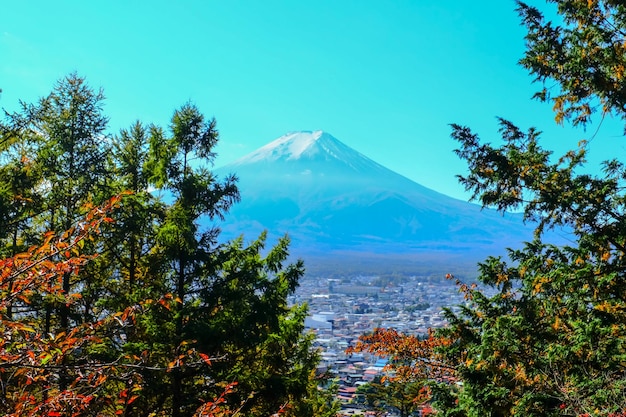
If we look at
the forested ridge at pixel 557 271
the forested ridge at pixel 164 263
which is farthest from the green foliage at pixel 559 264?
the forested ridge at pixel 164 263

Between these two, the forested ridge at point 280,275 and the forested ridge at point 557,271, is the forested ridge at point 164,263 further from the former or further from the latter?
the forested ridge at point 557,271

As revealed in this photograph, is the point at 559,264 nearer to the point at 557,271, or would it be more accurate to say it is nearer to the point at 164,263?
the point at 557,271

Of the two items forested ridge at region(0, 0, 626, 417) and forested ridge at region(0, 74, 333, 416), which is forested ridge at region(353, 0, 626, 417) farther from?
forested ridge at region(0, 74, 333, 416)

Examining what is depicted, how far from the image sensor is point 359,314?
265 feet

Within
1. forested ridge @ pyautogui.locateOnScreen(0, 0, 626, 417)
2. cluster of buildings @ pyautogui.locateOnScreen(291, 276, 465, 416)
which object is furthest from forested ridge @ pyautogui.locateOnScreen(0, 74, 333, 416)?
cluster of buildings @ pyautogui.locateOnScreen(291, 276, 465, 416)

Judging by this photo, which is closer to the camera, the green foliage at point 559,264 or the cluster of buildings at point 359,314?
the green foliage at point 559,264

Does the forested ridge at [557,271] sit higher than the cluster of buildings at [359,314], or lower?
higher

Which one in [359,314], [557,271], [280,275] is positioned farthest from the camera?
[359,314]

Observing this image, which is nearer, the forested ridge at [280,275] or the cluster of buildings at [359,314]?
the forested ridge at [280,275]

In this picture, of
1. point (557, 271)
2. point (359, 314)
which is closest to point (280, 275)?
point (557, 271)

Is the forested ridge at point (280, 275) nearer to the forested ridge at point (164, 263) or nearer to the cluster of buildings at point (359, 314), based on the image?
the forested ridge at point (164, 263)

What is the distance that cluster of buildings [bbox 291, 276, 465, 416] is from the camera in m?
32.2

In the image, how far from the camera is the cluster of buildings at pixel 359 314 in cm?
3216

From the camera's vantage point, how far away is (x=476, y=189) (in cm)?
739
